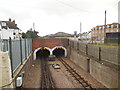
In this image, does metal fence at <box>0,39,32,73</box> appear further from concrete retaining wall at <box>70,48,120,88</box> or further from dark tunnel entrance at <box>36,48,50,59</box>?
dark tunnel entrance at <box>36,48,50,59</box>

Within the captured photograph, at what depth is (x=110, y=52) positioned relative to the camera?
9125 mm

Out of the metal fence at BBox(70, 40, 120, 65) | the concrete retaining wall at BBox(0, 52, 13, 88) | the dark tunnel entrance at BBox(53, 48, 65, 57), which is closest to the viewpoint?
the concrete retaining wall at BBox(0, 52, 13, 88)

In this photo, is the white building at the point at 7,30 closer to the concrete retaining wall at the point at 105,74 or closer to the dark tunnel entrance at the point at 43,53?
the dark tunnel entrance at the point at 43,53

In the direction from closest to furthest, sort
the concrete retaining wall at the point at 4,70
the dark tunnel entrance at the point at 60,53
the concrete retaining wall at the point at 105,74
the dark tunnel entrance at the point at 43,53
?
1. the concrete retaining wall at the point at 4,70
2. the concrete retaining wall at the point at 105,74
3. the dark tunnel entrance at the point at 43,53
4. the dark tunnel entrance at the point at 60,53

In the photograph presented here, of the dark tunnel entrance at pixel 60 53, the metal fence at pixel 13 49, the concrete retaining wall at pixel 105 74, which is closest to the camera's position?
the metal fence at pixel 13 49

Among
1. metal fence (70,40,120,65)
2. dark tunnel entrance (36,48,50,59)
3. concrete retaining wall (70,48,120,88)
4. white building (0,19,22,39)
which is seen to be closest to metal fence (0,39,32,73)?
concrete retaining wall (70,48,120,88)

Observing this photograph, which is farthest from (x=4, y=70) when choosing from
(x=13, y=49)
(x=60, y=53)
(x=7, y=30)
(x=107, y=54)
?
(x=7, y=30)

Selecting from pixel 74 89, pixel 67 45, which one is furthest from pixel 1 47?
pixel 67 45

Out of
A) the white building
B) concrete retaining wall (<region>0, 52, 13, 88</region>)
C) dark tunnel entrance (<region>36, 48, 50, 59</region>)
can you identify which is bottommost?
dark tunnel entrance (<region>36, 48, 50, 59</region>)

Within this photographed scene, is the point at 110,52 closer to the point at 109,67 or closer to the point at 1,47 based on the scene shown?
the point at 109,67

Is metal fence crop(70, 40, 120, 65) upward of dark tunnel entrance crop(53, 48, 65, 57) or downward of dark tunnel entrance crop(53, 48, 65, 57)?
upward

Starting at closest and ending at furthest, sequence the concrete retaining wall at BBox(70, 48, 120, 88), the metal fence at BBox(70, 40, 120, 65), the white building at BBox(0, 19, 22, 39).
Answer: the concrete retaining wall at BBox(70, 48, 120, 88) < the metal fence at BBox(70, 40, 120, 65) < the white building at BBox(0, 19, 22, 39)

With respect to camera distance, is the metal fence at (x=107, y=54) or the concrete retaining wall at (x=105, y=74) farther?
the metal fence at (x=107, y=54)

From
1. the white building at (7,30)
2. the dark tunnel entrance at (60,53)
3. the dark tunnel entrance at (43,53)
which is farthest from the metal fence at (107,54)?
the dark tunnel entrance at (43,53)
